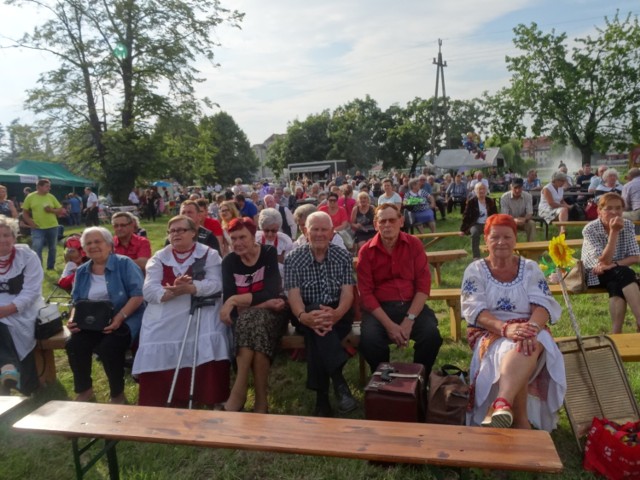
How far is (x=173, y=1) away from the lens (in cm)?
2386

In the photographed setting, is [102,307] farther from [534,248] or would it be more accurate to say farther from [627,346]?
[534,248]

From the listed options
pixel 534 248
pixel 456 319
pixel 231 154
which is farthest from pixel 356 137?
pixel 456 319

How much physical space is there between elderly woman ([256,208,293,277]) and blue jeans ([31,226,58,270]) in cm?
637

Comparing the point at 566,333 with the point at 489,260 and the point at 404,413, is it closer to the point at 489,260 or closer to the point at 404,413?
the point at 489,260

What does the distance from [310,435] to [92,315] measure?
7.71ft

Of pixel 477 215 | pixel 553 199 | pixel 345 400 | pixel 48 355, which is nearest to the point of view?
pixel 345 400

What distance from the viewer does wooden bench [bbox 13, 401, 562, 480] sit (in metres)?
2.09

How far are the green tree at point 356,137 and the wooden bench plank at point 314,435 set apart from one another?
4837cm

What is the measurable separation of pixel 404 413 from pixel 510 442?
0.82 m

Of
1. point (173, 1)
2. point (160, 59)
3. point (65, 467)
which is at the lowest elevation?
point (65, 467)

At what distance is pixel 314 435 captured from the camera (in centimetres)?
235

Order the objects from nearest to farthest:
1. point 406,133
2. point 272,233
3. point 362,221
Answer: point 272,233, point 362,221, point 406,133

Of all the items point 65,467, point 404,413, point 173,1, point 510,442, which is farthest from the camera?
point 173,1

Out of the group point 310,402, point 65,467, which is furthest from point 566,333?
point 65,467
